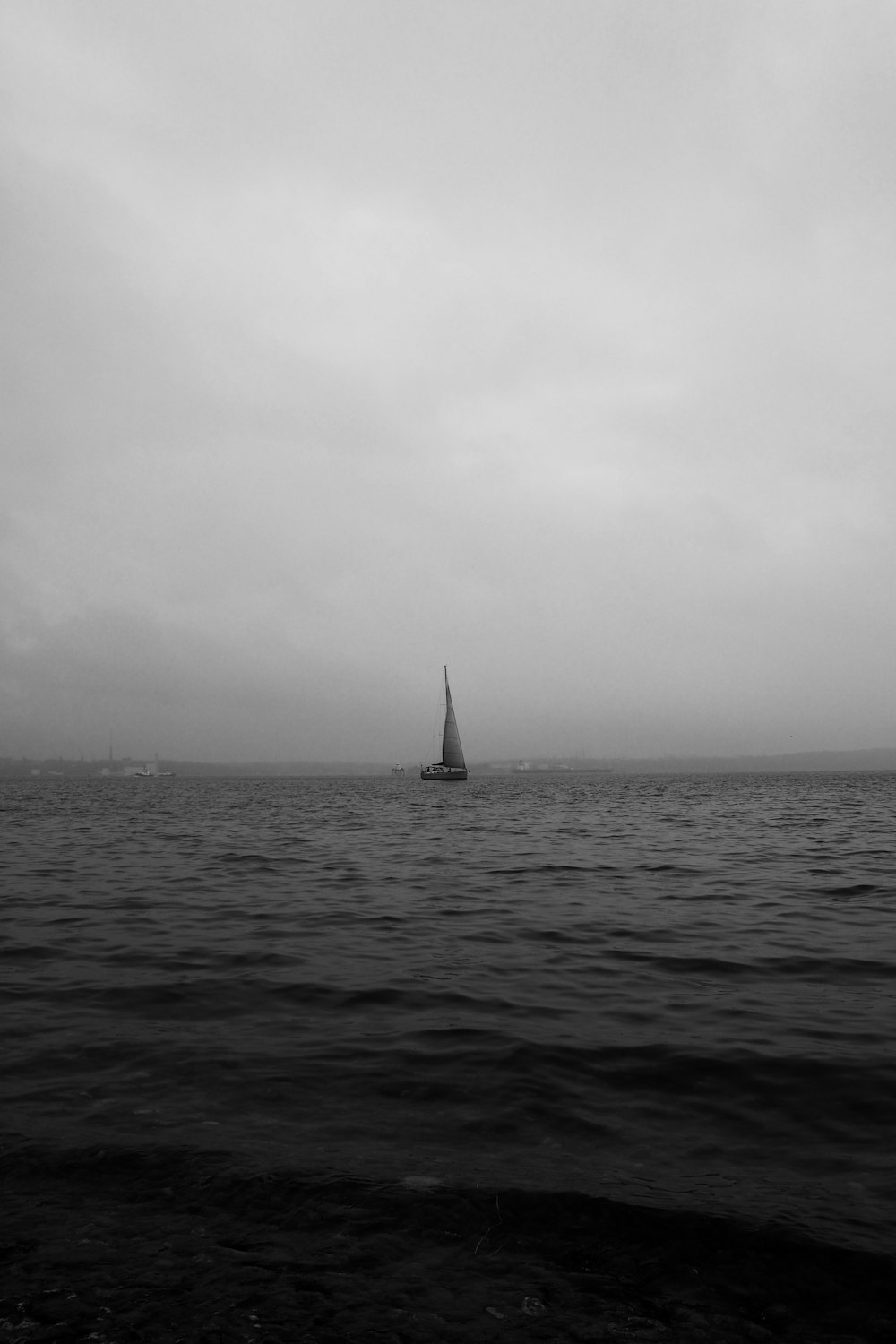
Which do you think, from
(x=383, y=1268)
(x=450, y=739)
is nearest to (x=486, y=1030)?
(x=383, y=1268)

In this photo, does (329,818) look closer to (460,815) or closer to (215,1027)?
(460,815)

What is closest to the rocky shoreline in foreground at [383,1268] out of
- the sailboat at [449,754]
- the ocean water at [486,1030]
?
the ocean water at [486,1030]

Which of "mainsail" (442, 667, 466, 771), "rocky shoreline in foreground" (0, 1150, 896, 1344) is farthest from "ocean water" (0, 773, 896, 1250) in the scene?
"mainsail" (442, 667, 466, 771)

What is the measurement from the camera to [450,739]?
112250 millimetres

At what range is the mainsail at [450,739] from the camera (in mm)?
110250

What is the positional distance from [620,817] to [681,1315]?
42.7m

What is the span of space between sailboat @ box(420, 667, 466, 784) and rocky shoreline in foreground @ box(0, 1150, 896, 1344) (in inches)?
4093

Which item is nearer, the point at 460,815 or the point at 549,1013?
the point at 549,1013

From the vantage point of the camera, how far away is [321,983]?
10375mm

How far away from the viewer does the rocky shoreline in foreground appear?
393 centimetres

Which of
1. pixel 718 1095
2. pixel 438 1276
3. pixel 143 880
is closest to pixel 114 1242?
pixel 438 1276

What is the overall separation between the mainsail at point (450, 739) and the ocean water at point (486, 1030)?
89.8 m

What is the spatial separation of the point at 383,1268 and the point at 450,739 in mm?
107992

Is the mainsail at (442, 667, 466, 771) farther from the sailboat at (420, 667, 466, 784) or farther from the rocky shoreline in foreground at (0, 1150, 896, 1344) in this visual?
the rocky shoreline in foreground at (0, 1150, 896, 1344)
